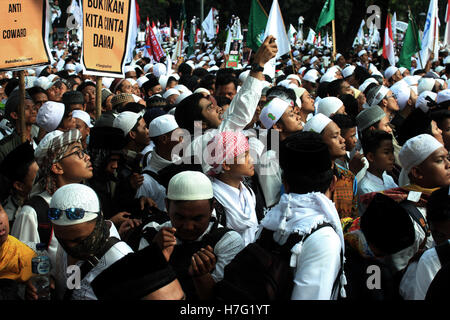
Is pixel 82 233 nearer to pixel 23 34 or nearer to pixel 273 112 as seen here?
pixel 273 112

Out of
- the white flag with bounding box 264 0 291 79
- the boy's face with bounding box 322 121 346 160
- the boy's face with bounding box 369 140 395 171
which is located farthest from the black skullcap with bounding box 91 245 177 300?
the white flag with bounding box 264 0 291 79

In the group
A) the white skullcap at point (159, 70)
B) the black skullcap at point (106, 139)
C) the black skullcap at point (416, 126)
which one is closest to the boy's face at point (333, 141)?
the black skullcap at point (416, 126)

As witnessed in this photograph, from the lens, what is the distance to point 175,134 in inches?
171

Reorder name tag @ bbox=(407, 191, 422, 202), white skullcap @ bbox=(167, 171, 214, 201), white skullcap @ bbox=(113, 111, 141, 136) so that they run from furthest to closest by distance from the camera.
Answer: white skullcap @ bbox=(113, 111, 141, 136) → name tag @ bbox=(407, 191, 422, 202) → white skullcap @ bbox=(167, 171, 214, 201)

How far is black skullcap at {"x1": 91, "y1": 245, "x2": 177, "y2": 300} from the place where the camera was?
6.55 feet

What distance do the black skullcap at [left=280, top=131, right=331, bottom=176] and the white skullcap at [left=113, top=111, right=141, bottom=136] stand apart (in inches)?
109

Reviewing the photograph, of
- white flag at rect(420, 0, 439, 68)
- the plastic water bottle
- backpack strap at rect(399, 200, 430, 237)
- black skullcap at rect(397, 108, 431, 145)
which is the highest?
white flag at rect(420, 0, 439, 68)

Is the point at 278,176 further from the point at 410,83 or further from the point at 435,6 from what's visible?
the point at 435,6

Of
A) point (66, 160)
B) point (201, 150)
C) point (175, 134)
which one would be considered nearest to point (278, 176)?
point (201, 150)

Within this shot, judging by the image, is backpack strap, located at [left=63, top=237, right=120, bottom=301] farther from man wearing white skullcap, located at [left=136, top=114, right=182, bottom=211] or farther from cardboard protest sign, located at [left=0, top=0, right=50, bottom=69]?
cardboard protest sign, located at [left=0, top=0, right=50, bottom=69]

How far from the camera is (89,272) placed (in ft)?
8.16

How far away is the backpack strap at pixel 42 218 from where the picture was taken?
3.10 meters

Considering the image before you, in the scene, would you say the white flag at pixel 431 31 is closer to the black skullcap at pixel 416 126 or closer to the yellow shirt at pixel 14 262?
the black skullcap at pixel 416 126

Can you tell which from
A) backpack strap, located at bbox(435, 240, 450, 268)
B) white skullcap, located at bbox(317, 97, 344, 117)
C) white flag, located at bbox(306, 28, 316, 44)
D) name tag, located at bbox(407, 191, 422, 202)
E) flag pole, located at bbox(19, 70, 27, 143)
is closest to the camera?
backpack strap, located at bbox(435, 240, 450, 268)
